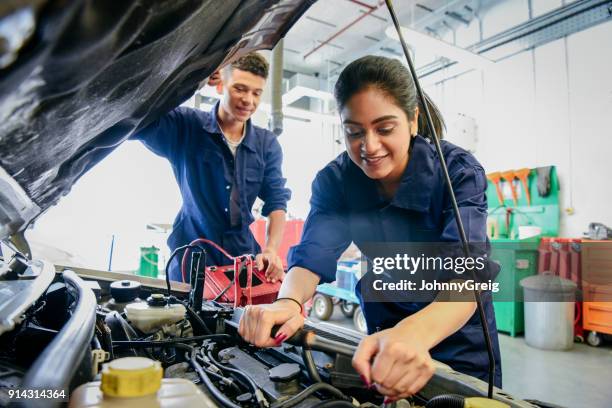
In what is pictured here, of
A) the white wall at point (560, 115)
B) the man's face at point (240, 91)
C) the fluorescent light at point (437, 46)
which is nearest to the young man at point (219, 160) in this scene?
the man's face at point (240, 91)

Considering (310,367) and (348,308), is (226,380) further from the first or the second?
(348,308)

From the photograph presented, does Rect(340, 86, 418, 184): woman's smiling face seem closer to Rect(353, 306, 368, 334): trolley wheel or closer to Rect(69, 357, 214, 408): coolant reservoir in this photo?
Rect(69, 357, 214, 408): coolant reservoir

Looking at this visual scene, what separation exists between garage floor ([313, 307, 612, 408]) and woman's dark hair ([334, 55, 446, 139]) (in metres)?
2.24

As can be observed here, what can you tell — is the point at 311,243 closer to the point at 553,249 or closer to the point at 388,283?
the point at 388,283

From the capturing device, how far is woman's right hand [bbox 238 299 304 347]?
2.59ft

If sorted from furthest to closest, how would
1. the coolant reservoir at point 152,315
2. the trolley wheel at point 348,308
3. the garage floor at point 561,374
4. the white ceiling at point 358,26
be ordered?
the white ceiling at point 358,26 < the trolley wheel at point 348,308 < the garage floor at point 561,374 < the coolant reservoir at point 152,315

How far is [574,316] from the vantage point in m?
3.46

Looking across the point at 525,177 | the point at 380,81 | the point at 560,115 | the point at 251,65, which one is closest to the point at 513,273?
the point at 525,177

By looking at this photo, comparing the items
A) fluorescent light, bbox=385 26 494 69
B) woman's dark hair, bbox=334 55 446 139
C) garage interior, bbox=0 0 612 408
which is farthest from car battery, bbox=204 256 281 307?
fluorescent light, bbox=385 26 494 69

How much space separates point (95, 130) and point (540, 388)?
9.89ft

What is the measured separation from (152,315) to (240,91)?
1080 millimetres

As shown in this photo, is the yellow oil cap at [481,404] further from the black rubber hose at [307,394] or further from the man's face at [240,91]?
the man's face at [240,91]

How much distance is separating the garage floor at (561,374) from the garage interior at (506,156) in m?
0.01

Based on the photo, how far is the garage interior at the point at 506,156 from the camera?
338 cm
